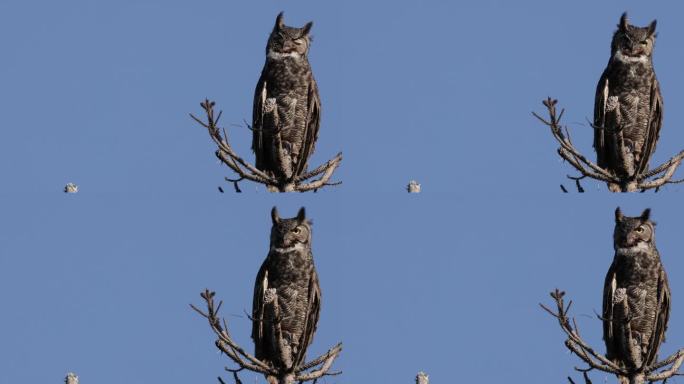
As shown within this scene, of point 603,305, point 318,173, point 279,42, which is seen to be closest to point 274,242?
point 318,173

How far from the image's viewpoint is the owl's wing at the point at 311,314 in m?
19.4

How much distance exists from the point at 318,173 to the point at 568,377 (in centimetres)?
416

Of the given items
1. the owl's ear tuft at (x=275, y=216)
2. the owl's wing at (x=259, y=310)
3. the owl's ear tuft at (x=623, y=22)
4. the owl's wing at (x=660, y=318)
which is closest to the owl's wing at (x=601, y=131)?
the owl's ear tuft at (x=623, y=22)

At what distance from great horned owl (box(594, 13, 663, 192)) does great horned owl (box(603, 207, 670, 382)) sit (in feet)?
2.96

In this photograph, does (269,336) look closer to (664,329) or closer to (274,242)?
(274,242)

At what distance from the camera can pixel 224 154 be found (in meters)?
18.6

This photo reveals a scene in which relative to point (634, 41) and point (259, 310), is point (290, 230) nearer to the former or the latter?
point (259, 310)

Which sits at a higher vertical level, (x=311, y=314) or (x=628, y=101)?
(x=628, y=101)

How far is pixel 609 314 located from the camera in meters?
19.2

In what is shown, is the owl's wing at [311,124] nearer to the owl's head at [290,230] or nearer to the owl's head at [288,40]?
the owl's head at [288,40]

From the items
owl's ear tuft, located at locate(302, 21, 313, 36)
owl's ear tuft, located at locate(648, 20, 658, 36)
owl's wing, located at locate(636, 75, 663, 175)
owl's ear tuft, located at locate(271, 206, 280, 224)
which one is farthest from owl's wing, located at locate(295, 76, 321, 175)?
owl's ear tuft, located at locate(648, 20, 658, 36)

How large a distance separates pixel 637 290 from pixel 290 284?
13.5ft

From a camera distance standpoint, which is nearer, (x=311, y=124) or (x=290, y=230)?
(x=290, y=230)

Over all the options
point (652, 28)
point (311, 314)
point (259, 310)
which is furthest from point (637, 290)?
point (259, 310)
